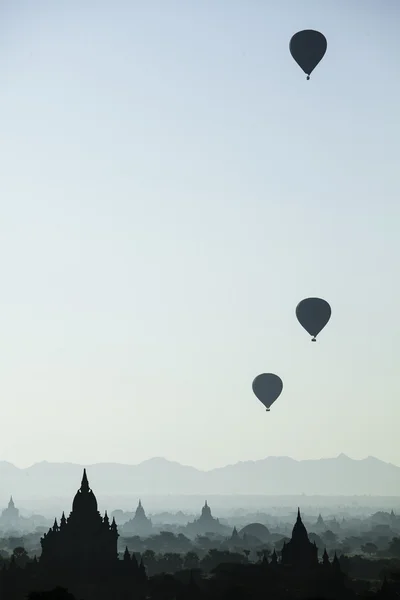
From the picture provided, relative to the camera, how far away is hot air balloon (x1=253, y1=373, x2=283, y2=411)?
120 m

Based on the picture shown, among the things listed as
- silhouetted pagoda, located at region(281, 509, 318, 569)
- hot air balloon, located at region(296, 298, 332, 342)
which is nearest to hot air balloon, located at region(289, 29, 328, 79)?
hot air balloon, located at region(296, 298, 332, 342)

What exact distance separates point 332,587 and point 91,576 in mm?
26612

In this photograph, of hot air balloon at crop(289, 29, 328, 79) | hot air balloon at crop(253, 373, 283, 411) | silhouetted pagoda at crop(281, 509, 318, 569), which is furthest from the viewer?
hot air balloon at crop(253, 373, 283, 411)

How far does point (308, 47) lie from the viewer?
99.1m

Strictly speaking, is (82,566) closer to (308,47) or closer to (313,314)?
(313,314)

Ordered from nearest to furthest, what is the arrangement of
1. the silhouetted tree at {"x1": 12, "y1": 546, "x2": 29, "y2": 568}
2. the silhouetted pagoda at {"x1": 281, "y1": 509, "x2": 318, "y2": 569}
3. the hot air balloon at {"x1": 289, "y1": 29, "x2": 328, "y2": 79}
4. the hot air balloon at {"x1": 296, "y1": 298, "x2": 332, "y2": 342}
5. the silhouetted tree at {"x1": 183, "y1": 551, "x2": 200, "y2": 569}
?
the hot air balloon at {"x1": 289, "y1": 29, "x2": 328, "y2": 79} < the hot air balloon at {"x1": 296, "y1": 298, "x2": 332, "y2": 342} < the silhouetted pagoda at {"x1": 281, "y1": 509, "x2": 318, "y2": 569} < the silhouetted tree at {"x1": 12, "y1": 546, "x2": 29, "y2": 568} < the silhouetted tree at {"x1": 183, "y1": 551, "x2": 200, "y2": 569}

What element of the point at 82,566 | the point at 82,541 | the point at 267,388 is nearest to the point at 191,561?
the point at 267,388

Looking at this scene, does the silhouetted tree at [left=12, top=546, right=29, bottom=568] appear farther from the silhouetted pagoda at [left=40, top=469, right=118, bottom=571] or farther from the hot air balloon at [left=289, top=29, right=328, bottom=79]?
the hot air balloon at [left=289, top=29, right=328, bottom=79]

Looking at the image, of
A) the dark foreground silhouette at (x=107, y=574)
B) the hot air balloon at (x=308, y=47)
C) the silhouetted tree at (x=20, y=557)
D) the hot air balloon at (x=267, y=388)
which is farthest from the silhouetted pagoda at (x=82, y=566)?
the silhouetted tree at (x=20, y=557)

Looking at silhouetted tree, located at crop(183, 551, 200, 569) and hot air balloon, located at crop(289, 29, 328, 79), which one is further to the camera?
silhouetted tree, located at crop(183, 551, 200, 569)

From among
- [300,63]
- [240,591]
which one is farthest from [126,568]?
[300,63]

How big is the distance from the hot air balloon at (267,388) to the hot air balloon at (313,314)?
15434 mm

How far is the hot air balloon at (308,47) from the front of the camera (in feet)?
323

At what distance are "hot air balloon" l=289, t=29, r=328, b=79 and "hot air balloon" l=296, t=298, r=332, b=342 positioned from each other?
2474 centimetres
